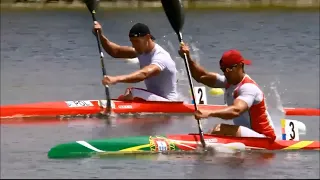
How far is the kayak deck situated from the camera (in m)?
14.6

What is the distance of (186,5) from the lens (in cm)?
5453

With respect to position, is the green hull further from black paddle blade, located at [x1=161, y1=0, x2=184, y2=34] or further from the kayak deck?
black paddle blade, located at [x1=161, y1=0, x2=184, y2=34]

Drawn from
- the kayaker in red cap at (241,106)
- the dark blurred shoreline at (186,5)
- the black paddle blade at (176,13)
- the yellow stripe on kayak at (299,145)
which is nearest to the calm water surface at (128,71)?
the yellow stripe on kayak at (299,145)

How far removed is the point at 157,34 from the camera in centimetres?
4344

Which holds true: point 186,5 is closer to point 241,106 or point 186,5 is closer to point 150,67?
point 150,67

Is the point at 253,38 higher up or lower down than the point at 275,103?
lower down

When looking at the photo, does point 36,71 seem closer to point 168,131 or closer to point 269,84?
point 269,84

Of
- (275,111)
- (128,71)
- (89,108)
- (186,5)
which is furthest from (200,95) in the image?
(186,5)

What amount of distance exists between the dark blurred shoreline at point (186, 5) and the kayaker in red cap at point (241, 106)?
1559 inches

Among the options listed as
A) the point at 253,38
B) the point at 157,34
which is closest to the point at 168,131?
the point at 253,38

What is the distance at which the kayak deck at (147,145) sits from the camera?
1461 centimetres

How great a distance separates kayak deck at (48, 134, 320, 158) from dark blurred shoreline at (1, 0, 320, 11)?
3952 centimetres

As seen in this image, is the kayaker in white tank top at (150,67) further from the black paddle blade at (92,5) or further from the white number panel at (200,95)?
the black paddle blade at (92,5)

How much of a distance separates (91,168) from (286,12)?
4005 centimetres
